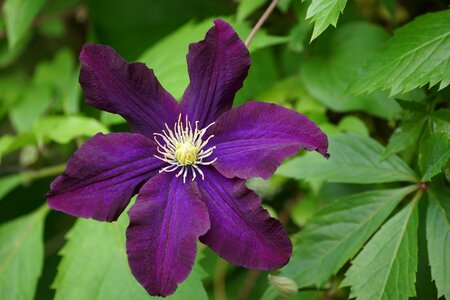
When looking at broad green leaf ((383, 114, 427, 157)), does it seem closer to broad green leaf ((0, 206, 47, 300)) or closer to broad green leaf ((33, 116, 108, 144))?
broad green leaf ((33, 116, 108, 144))

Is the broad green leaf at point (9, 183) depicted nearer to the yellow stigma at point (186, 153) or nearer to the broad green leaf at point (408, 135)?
the yellow stigma at point (186, 153)

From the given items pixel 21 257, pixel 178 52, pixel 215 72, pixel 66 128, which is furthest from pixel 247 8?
pixel 21 257

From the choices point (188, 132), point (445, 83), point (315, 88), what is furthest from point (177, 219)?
point (315, 88)

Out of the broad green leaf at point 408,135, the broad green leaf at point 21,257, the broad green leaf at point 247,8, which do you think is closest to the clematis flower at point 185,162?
the broad green leaf at point 408,135

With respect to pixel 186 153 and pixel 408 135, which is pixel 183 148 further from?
pixel 408 135

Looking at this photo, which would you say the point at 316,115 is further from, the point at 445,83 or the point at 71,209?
the point at 71,209

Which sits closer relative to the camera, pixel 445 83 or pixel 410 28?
pixel 445 83
